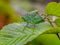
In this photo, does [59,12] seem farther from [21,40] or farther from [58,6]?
[21,40]

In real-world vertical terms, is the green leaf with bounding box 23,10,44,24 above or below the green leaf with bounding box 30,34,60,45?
above

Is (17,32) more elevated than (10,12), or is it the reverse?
(10,12)

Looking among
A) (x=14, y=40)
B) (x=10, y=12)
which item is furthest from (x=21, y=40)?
(x=10, y=12)

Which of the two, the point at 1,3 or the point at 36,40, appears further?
the point at 1,3

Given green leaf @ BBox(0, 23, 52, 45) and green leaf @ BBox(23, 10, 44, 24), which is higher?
green leaf @ BBox(23, 10, 44, 24)

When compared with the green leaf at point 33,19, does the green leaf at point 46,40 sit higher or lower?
lower

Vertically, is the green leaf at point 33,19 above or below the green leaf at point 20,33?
above

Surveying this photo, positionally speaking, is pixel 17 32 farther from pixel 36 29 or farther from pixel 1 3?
pixel 1 3
